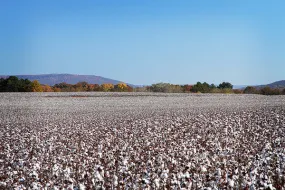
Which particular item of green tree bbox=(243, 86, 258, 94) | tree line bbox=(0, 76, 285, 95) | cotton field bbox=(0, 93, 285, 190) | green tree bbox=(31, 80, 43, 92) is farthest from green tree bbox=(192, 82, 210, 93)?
cotton field bbox=(0, 93, 285, 190)

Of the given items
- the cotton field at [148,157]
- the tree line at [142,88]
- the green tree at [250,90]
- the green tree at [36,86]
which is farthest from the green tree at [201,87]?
the cotton field at [148,157]

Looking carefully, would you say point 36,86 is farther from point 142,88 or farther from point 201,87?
point 201,87

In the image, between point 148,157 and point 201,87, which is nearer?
point 148,157

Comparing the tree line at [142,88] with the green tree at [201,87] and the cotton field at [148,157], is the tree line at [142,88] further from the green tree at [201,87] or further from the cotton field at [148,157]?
the cotton field at [148,157]

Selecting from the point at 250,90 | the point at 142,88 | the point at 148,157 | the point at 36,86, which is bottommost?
the point at 148,157

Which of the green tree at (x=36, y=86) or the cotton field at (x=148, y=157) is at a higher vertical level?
the green tree at (x=36, y=86)

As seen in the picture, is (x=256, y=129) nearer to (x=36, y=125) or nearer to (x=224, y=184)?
(x=224, y=184)

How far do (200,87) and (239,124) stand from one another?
136ft

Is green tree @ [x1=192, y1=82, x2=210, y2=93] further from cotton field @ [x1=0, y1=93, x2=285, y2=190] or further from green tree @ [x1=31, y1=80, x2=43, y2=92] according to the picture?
cotton field @ [x1=0, y1=93, x2=285, y2=190]

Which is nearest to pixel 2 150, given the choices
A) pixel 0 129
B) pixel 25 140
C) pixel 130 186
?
pixel 25 140

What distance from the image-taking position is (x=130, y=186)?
610 centimetres

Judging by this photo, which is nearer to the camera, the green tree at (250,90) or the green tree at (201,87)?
the green tree at (250,90)

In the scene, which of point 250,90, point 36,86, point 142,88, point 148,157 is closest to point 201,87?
point 250,90

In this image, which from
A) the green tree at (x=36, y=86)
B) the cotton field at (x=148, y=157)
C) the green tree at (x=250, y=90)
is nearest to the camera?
the cotton field at (x=148, y=157)
